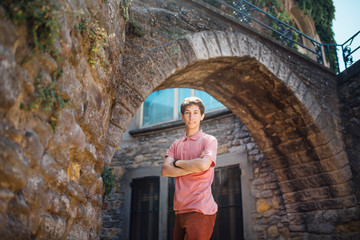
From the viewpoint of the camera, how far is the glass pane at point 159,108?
7695mm

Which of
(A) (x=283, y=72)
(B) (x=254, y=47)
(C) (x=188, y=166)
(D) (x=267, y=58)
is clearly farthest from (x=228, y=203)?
(C) (x=188, y=166)

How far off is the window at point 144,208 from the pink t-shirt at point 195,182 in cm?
454

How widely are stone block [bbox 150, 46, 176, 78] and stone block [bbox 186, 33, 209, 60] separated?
16.1 inches

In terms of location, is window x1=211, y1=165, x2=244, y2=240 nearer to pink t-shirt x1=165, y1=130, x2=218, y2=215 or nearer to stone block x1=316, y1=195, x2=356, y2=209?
stone block x1=316, y1=195, x2=356, y2=209

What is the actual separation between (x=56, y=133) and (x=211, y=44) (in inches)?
104

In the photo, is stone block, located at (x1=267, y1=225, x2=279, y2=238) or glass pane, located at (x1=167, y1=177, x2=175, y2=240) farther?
glass pane, located at (x1=167, y1=177, x2=175, y2=240)

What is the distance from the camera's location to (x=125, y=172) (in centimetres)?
720

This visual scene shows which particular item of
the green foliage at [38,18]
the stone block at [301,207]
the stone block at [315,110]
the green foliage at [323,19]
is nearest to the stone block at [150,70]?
the green foliage at [38,18]

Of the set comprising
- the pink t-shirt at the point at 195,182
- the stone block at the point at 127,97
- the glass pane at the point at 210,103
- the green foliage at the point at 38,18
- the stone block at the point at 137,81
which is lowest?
the pink t-shirt at the point at 195,182

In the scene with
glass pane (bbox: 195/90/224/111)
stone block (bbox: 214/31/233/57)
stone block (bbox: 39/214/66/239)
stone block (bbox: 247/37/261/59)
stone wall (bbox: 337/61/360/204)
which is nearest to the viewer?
stone block (bbox: 39/214/66/239)

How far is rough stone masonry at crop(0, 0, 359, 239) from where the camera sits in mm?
1367

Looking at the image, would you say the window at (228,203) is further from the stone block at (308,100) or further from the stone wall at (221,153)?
the stone block at (308,100)

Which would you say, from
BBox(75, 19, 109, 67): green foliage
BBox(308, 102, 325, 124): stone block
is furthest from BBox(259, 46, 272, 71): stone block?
BBox(75, 19, 109, 67): green foliage

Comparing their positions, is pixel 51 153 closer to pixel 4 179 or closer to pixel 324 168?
pixel 4 179
